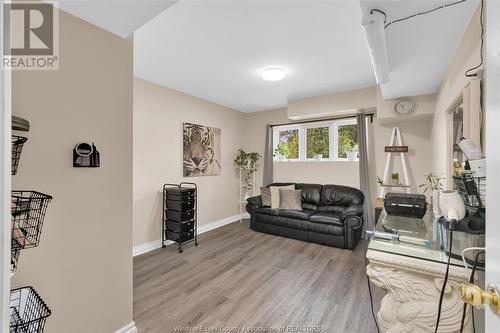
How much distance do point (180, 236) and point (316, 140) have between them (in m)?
3.28

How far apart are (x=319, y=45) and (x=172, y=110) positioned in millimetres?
2545

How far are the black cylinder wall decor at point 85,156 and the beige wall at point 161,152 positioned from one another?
1919mm

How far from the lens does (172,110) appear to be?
378cm

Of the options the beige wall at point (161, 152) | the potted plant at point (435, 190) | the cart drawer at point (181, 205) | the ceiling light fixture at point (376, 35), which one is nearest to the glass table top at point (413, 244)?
the potted plant at point (435, 190)

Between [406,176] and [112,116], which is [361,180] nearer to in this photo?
[406,176]

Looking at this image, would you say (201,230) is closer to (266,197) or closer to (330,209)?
(266,197)

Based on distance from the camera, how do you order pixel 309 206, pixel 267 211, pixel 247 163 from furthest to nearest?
pixel 247 163
pixel 309 206
pixel 267 211

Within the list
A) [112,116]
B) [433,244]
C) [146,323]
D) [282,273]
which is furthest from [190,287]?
[433,244]

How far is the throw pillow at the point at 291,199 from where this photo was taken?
13.8 ft

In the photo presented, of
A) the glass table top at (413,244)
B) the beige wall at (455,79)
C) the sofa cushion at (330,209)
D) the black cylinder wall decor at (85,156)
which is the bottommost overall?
the sofa cushion at (330,209)

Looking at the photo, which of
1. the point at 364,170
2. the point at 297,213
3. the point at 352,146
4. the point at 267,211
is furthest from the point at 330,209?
the point at 352,146

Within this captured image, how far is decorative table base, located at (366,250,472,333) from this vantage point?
1.14 metres

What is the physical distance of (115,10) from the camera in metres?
1.29

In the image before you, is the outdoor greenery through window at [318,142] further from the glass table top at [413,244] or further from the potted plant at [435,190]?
the glass table top at [413,244]
